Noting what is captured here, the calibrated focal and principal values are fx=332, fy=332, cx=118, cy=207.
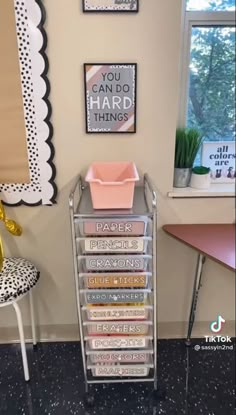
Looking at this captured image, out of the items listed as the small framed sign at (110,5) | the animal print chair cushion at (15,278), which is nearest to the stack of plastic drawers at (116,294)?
the animal print chair cushion at (15,278)

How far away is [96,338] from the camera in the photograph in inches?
51.7

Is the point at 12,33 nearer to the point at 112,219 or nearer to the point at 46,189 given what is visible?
the point at 46,189

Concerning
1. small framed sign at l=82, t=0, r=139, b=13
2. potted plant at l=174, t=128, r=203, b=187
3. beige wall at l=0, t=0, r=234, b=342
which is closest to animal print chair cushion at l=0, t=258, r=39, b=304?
beige wall at l=0, t=0, r=234, b=342

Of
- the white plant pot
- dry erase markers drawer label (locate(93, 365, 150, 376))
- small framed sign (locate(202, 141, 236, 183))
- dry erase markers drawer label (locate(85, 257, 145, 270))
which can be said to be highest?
small framed sign (locate(202, 141, 236, 183))

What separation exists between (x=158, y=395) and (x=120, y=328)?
362mm

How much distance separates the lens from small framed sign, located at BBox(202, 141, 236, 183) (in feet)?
5.05

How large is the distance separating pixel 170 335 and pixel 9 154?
3.92 ft

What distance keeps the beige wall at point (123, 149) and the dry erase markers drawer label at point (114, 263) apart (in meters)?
0.35

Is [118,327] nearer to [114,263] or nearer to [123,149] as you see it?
[114,263]

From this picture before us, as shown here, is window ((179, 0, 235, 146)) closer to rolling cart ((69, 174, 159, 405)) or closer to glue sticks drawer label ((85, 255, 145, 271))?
rolling cart ((69, 174, 159, 405))

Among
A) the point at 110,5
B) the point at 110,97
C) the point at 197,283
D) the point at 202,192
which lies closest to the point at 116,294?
the point at 197,283

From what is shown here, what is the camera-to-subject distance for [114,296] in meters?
1.26

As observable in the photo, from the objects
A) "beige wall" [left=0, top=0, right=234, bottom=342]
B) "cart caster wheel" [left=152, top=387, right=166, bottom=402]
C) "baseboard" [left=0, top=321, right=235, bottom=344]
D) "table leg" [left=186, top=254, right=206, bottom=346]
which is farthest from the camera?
"baseboard" [left=0, top=321, right=235, bottom=344]

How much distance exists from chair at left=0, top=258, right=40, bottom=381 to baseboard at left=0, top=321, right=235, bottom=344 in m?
0.27
